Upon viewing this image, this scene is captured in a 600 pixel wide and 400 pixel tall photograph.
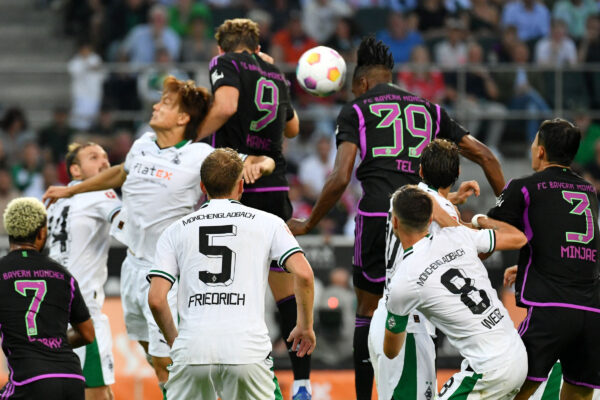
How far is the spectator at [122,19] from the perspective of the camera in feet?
57.8

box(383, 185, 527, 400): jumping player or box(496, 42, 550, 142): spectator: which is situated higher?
box(496, 42, 550, 142): spectator

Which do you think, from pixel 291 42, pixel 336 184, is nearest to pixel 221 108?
pixel 336 184

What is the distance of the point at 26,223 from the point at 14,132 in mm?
8717

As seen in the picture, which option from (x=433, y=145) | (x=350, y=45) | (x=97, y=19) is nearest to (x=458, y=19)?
(x=350, y=45)

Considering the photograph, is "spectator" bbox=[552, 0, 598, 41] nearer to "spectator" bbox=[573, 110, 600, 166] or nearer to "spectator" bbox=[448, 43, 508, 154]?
"spectator" bbox=[573, 110, 600, 166]

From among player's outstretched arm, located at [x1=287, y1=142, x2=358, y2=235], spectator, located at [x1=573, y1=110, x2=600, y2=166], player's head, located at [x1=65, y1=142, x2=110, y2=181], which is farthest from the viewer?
spectator, located at [x1=573, y1=110, x2=600, y2=166]

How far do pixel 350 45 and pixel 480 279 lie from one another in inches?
420

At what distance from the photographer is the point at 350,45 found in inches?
663

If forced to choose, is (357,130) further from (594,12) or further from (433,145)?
(594,12)

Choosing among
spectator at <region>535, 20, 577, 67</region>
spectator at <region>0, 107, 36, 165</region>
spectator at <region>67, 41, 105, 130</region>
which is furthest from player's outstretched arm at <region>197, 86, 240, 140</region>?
spectator at <region>535, 20, 577, 67</region>

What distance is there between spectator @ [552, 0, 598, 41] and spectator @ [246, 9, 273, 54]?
5.14 meters

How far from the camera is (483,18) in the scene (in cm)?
1786

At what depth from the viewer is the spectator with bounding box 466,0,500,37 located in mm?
17422

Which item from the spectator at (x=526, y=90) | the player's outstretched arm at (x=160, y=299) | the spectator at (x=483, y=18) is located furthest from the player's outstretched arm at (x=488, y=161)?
the spectator at (x=483, y=18)
